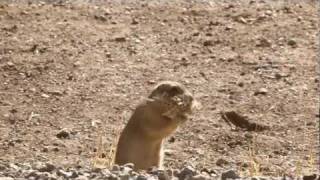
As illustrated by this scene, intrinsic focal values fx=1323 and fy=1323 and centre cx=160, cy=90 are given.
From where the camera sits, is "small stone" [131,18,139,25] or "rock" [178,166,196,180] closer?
"rock" [178,166,196,180]

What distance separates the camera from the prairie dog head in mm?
9938

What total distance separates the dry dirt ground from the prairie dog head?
1983 mm

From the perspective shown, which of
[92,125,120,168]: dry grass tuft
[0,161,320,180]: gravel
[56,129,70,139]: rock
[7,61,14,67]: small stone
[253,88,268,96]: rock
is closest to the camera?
[0,161,320,180]: gravel

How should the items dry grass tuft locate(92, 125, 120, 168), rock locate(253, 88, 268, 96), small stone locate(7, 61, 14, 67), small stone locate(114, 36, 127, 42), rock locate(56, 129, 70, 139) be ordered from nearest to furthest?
dry grass tuft locate(92, 125, 120, 168), rock locate(56, 129, 70, 139), rock locate(253, 88, 268, 96), small stone locate(7, 61, 14, 67), small stone locate(114, 36, 127, 42)

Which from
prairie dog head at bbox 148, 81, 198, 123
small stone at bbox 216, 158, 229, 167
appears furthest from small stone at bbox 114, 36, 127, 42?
prairie dog head at bbox 148, 81, 198, 123

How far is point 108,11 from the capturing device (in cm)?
1619

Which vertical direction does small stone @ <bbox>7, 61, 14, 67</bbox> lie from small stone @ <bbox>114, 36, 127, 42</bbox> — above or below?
below

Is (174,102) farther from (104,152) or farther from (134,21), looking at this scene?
(134,21)

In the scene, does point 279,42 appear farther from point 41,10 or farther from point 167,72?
point 41,10

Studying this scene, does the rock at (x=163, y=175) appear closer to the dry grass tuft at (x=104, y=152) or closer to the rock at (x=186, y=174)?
the rock at (x=186, y=174)

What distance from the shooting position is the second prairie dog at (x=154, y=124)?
32.8ft

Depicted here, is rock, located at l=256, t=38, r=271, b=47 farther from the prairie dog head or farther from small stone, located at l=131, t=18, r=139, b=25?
the prairie dog head

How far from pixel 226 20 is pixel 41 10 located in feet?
7.50

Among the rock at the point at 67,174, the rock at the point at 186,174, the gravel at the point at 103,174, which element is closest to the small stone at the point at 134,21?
the gravel at the point at 103,174
